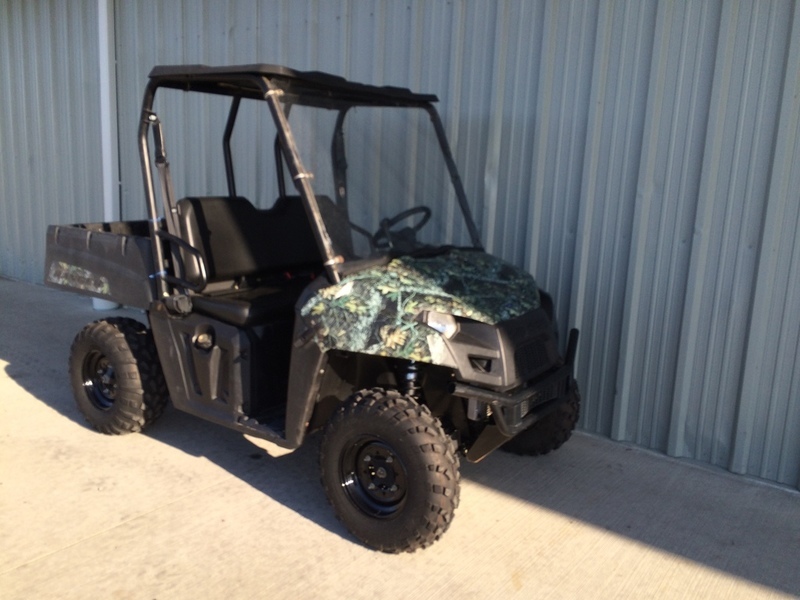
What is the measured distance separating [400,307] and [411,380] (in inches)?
15.5

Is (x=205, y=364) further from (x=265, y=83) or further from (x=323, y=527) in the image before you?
(x=265, y=83)

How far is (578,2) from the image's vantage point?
178 inches

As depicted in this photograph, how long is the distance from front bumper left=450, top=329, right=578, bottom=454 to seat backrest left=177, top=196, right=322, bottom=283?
1606 millimetres

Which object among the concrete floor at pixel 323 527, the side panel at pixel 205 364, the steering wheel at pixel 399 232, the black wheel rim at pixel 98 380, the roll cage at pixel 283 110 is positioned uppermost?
the roll cage at pixel 283 110

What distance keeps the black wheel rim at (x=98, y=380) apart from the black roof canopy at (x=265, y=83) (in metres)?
1.67

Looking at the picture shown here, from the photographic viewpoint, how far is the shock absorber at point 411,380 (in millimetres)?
3346

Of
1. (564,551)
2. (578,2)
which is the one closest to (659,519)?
(564,551)

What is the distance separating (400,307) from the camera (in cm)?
313

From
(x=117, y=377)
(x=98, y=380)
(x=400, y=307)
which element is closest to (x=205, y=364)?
(x=117, y=377)


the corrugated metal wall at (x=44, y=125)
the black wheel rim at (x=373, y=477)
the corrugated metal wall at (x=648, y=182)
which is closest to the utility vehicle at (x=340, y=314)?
the black wheel rim at (x=373, y=477)

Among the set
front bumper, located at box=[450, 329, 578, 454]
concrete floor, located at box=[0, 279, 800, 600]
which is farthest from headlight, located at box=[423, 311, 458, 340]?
concrete floor, located at box=[0, 279, 800, 600]

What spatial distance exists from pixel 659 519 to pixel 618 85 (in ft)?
8.00

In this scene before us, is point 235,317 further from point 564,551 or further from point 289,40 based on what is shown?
point 289,40

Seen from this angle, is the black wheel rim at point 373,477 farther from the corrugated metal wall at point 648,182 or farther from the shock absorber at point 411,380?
the corrugated metal wall at point 648,182
